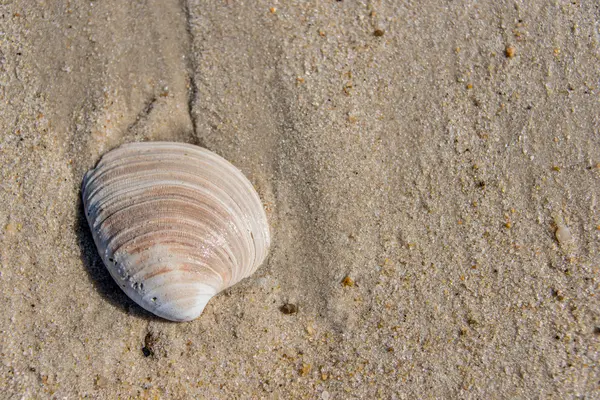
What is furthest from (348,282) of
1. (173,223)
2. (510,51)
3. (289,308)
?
(510,51)

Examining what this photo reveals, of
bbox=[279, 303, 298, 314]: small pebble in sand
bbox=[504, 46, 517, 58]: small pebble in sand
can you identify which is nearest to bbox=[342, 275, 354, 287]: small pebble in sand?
bbox=[279, 303, 298, 314]: small pebble in sand

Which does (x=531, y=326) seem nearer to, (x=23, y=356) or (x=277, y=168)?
(x=277, y=168)

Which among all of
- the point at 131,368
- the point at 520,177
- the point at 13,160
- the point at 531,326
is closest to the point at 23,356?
the point at 131,368

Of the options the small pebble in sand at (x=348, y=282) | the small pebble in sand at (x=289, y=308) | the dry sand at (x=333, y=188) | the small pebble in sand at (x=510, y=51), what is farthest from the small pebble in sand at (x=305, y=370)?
the small pebble in sand at (x=510, y=51)

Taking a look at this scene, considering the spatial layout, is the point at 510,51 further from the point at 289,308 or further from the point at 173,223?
the point at 173,223

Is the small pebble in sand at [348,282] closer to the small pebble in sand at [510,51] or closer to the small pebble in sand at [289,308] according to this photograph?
the small pebble in sand at [289,308]
